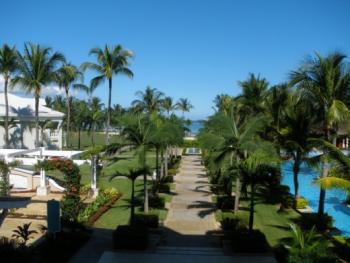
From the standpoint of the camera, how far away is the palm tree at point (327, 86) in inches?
676

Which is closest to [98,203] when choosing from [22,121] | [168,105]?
[22,121]

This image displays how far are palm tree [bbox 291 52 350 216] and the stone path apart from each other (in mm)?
4724

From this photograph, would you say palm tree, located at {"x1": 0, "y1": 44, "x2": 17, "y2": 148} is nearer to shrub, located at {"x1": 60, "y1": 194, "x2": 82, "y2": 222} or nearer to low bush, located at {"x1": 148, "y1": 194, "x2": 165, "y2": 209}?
low bush, located at {"x1": 148, "y1": 194, "x2": 165, "y2": 209}

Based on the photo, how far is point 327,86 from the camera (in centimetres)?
1761

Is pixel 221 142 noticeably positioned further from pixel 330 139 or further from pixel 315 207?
pixel 315 207

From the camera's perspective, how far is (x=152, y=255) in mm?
12875

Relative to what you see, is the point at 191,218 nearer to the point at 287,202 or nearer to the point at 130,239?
the point at 287,202

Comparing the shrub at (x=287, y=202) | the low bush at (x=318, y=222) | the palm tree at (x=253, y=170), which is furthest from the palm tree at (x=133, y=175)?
the shrub at (x=287, y=202)

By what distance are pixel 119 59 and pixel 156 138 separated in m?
18.6

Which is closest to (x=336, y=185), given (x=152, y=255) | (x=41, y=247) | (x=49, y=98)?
(x=152, y=255)

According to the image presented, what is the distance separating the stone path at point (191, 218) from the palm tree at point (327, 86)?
472cm

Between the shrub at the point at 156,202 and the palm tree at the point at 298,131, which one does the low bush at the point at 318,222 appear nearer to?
the palm tree at the point at 298,131

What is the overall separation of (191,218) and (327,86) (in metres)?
8.00

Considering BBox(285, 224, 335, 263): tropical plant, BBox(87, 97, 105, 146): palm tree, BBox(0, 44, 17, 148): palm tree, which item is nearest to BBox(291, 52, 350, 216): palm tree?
BBox(285, 224, 335, 263): tropical plant
